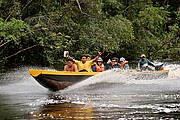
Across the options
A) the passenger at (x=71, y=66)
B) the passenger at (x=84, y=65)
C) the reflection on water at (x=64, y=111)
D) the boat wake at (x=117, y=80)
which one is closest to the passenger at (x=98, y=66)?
the boat wake at (x=117, y=80)

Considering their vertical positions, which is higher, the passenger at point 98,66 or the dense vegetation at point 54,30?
the dense vegetation at point 54,30

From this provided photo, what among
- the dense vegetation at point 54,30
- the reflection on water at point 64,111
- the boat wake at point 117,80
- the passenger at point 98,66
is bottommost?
the reflection on water at point 64,111

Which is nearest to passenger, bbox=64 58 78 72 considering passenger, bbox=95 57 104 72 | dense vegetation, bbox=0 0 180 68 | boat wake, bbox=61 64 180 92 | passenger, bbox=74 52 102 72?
passenger, bbox=74 52 102 72

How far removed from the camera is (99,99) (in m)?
13.5

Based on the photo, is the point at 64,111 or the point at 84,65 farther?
the point at 84,65

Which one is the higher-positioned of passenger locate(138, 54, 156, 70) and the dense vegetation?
the dense vegetation

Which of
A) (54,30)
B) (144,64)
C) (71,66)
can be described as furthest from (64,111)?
(54,30)

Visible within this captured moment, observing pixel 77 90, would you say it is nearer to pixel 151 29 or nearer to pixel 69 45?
pixel 69 45

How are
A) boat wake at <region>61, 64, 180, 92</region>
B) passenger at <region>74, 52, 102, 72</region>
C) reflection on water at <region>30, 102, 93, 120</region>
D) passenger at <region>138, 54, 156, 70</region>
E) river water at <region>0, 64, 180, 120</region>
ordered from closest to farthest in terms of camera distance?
1. reflection on water at <region>30, 102, 93, 120</region>
2. river water at <region>0, 64, 180, 120</region>
3. boat wake at <region>61, 64, 180, 92</region>
4. passenger at <region>74, 52, 102, 72</region>
5. passenger at <region>138, 54, 156, 70</region>

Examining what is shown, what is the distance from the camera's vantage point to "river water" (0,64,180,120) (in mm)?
10922

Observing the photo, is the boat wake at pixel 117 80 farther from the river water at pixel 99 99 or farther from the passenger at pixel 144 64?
the passenger at pixel 144 64

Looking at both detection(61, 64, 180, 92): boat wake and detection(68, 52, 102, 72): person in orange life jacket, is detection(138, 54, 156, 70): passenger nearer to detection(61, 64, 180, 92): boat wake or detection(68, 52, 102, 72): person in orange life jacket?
detection(61, 64, 180, 92): boat wake

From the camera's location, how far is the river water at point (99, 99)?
35.8 ft

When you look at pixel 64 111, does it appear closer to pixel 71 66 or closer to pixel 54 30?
pixel 71 66
